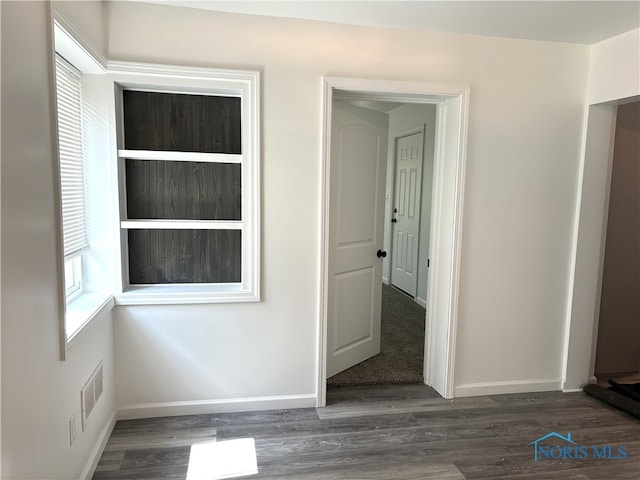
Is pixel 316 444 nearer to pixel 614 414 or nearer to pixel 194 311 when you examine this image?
pixel 194 311

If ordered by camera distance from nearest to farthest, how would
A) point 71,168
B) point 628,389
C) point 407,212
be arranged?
point 71,168 → point 628,389 → point 407,212

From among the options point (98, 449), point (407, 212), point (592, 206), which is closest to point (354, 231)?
point (592, 206)

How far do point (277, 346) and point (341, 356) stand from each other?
70 cm

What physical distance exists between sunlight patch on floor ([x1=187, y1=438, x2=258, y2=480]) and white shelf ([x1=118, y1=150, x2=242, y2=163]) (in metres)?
1.63

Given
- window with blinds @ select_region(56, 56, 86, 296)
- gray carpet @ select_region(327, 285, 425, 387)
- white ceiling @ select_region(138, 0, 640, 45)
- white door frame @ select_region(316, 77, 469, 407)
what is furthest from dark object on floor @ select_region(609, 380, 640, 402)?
window with blinds @ select_region(56, 56, 86, 296)

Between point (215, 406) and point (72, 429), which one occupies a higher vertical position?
point (72, 429)

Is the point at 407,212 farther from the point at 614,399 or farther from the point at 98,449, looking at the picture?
the point at 98,449

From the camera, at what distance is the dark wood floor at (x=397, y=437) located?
7.06 feet

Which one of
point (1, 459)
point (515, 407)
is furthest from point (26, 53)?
point (515, 407)

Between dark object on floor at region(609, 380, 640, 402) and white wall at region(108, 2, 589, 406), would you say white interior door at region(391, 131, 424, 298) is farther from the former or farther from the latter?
dark object on floor at region(609, 380, 640, 402)

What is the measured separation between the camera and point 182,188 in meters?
2.60

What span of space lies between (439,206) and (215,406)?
6.54 feet

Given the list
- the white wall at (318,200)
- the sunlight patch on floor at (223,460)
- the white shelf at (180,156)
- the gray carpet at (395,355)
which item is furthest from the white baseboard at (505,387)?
the white shelf at (180,156)

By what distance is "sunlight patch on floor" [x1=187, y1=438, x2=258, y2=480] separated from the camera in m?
2.10
